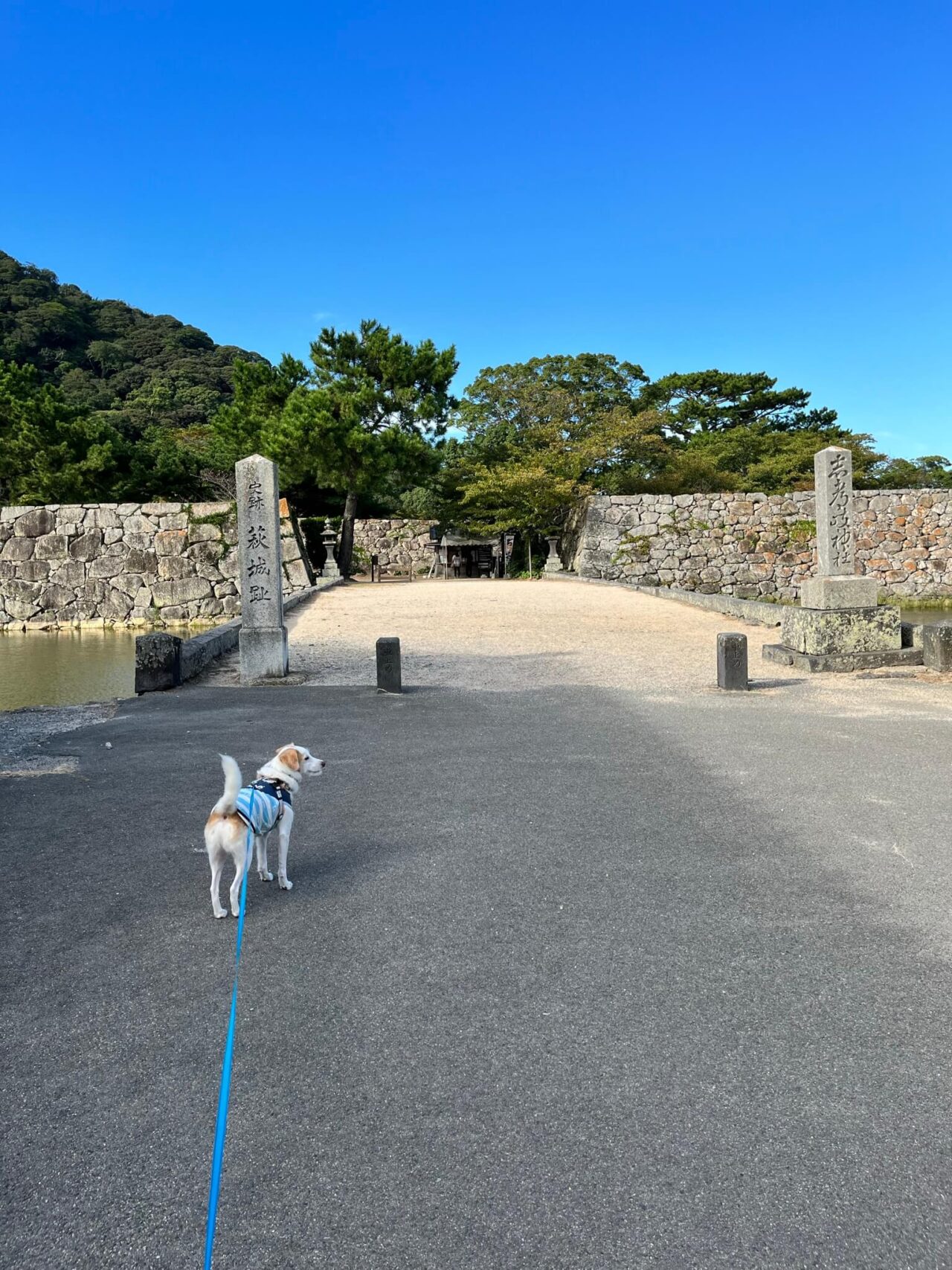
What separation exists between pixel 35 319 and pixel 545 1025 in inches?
2142

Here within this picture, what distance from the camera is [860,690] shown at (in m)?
7.77

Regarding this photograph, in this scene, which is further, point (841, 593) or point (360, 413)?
point (360, 413)

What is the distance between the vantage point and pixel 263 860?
3312 millimetres

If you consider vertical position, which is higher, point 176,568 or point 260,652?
point 176,568

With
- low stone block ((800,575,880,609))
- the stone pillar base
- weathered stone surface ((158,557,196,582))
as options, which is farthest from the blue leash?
weathered stone surface ((158,557,196,582))

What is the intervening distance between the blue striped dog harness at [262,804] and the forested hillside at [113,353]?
118ft

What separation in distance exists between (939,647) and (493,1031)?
7.95m

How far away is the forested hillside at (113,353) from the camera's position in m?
40.8

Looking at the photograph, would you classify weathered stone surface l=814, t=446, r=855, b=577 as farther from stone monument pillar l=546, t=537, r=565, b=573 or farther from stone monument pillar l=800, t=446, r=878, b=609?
stone monument pillar l=546, t=537, r=565, b=573

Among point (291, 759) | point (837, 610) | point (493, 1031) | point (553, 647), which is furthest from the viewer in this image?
point (553, 647)

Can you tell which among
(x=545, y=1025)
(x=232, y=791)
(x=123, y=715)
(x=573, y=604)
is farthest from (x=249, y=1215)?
(x=573, y=604)

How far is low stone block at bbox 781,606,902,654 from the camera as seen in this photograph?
28.9ft

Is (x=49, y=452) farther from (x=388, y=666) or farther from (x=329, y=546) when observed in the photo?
(x=388, y=666)

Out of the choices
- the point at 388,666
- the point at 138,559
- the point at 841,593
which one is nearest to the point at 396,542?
the point at 138,559
